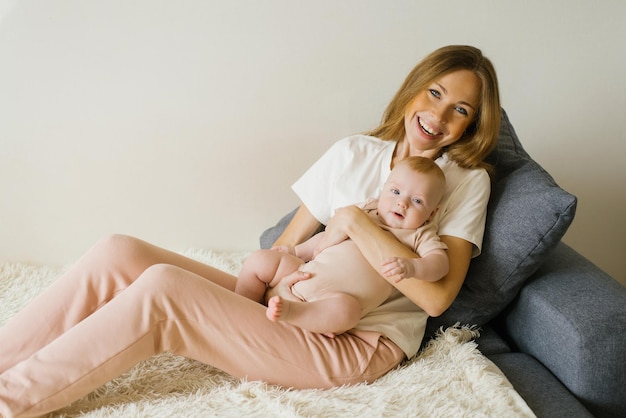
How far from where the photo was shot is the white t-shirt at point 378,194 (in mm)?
1652

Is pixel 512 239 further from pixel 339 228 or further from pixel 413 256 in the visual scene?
pixel 339 228

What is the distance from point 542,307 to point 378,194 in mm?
579

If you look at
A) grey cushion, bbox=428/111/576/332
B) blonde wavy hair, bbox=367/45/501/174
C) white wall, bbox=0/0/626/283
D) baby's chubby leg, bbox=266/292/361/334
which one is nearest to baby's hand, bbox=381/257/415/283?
baby's chubby leg, bbox=266/292/361/334

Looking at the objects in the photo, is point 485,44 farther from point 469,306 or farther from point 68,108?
point 68,108

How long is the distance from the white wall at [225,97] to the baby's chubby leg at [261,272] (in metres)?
0.89

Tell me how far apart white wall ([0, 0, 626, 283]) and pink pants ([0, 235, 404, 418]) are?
90 cm

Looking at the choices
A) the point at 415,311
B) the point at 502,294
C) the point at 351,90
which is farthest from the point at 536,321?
the point at 351,90

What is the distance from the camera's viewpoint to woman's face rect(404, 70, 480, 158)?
5.89ft

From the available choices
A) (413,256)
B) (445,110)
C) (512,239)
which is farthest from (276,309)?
(445,110)

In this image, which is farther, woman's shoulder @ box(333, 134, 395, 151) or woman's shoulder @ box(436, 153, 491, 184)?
woman's shoulder @ box(333, 134, 395, 151)

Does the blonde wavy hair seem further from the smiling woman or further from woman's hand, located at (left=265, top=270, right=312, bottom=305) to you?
woman's hand, located at (left=265, top=270, right=312, bottom=305)

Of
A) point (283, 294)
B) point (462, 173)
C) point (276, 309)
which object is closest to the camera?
point (276, 309)

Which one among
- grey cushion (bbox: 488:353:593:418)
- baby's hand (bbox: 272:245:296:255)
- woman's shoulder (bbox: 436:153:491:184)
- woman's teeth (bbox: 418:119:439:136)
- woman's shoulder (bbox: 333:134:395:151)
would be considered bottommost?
grey cushion (bbox: 488:353:593:418)

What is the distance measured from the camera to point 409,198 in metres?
1.63
